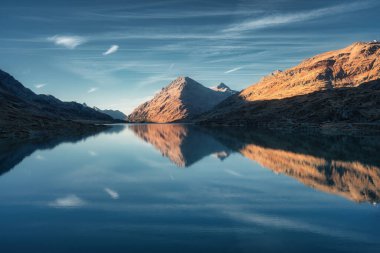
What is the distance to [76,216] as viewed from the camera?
2586 centimetres

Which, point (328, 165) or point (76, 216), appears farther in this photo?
point (328, 165)

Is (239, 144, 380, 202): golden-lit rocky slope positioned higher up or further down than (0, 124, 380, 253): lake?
higher up

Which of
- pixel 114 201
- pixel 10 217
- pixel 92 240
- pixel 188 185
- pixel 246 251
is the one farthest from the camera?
pixel 188 185

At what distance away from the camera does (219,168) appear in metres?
52.9

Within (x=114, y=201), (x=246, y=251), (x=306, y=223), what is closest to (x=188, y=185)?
(x=114, y=201)

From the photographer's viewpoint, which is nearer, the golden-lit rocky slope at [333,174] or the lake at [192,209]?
the lake at [192,209]

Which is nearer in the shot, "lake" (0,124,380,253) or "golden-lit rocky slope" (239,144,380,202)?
"lake" (0,124,380,253)

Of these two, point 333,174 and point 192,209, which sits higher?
point 333,174

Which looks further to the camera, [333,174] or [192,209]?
[333,174]

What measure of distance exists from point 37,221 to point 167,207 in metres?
10.3

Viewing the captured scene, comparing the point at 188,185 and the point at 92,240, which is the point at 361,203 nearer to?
the point at 188,185

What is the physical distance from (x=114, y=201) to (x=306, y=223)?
56.1 feet

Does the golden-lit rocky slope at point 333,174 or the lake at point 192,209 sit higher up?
the golden-lit rocky slope at point 333,174

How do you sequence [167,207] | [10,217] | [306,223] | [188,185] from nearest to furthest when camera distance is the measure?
[306,223]
[10,217]
[167,207]
[188,185]
